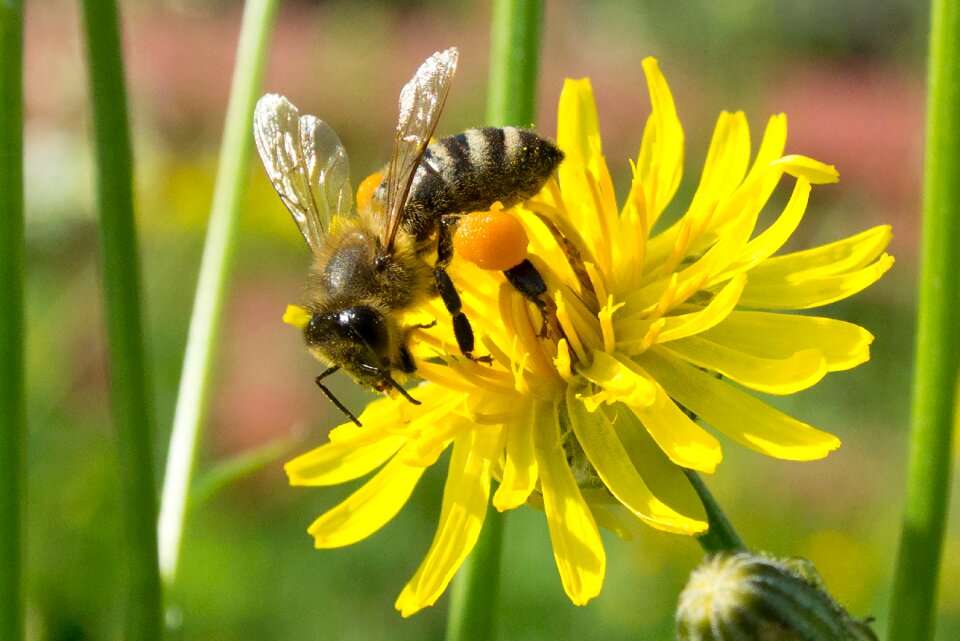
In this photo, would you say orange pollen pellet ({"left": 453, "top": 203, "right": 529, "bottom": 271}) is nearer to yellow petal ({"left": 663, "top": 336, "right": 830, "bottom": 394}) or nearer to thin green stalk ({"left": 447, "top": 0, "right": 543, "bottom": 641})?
thin green stalk ({"left": 447, "top": 0, "right": 543, "bottom": 641})

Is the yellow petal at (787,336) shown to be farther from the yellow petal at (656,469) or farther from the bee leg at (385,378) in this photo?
the bee leg at (385,378)

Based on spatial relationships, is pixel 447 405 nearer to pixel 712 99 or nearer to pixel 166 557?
pixel 166 557

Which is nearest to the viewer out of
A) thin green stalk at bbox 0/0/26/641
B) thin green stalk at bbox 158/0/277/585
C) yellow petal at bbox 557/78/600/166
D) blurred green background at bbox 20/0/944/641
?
thin green stalk at bbox 0/0/26/641

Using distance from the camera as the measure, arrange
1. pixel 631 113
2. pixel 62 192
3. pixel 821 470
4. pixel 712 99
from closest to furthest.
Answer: pixel 62 192, pixel 821 470, pixel 712 99, pixel 631 113

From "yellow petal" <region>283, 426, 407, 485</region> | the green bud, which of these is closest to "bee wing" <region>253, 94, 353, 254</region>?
"yellow petal" <region>283, 426, 407, 485</region>

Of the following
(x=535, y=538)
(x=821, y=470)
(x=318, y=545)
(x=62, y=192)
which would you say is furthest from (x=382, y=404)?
(x=821, y=470)

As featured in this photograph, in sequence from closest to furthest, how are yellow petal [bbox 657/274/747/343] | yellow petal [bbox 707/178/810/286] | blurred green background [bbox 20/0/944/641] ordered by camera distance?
yellow petal [bbox 657/274/747/343]
yellow petal [bbox 707/178/810/286]
blurred green background [bbox 20/0/944/641]

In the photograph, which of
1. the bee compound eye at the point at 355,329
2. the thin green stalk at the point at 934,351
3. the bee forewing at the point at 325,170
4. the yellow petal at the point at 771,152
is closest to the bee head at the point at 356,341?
the bee compound eye at the point at 355,329
